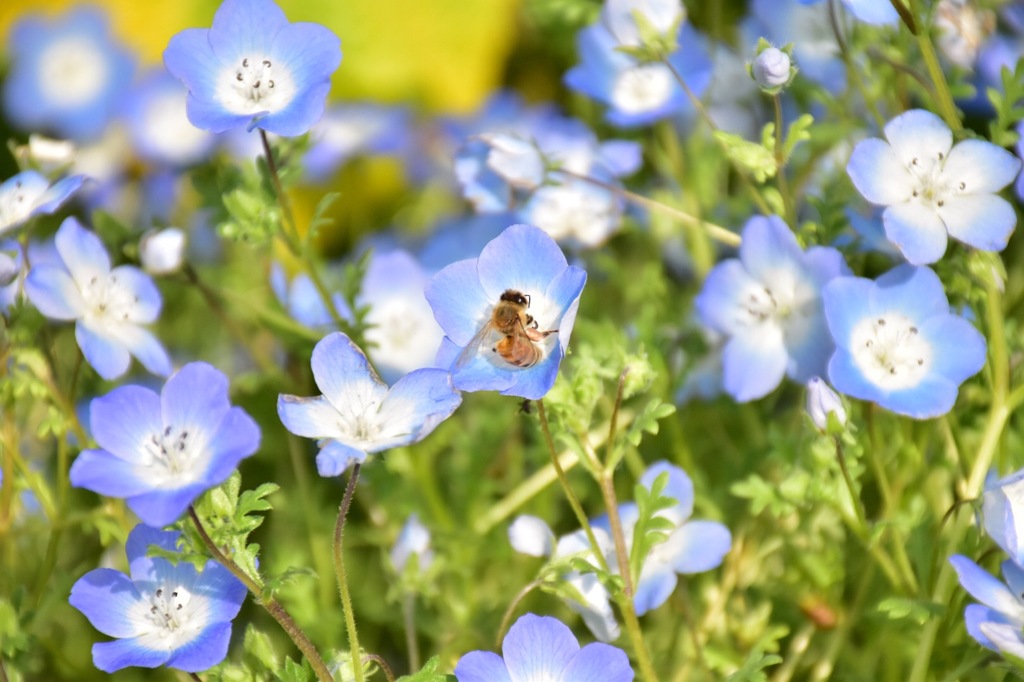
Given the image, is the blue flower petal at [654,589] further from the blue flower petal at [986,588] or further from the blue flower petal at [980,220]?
the blue flower petal at [980,220]

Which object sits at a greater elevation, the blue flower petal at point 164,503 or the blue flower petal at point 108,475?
the blue flower petal at point 164,503

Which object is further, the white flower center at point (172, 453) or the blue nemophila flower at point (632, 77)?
the blue nemophila flower at point (632, 77)

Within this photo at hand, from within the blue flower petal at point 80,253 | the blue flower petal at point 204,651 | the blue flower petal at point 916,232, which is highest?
the blue flower petal at point 916,232

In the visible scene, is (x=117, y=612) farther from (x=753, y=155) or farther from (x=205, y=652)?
(x=753, y=155)

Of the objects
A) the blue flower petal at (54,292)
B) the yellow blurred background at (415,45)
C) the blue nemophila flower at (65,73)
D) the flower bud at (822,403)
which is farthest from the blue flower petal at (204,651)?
the blue nemophila flower at (65,73)

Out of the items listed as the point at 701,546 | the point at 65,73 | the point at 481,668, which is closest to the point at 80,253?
the point at 481,668

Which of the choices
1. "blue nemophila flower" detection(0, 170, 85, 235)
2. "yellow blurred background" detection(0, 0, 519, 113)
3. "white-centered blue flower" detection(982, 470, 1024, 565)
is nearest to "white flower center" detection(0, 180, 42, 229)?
"blue nemophila flower" detection(0, 170, 85, 235)

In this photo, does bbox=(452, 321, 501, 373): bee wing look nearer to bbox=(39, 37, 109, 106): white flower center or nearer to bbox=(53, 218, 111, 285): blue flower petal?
bbox=(53, 218, 111, 285): blue flower petal

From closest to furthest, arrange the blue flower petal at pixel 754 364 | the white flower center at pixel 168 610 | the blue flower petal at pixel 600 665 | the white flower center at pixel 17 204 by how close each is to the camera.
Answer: the blue flower petal at pixel 600 665, the white flower center at pixel 168 610, the white flower center at pixel 17 204, the blue flower petal at pixel 754 364
